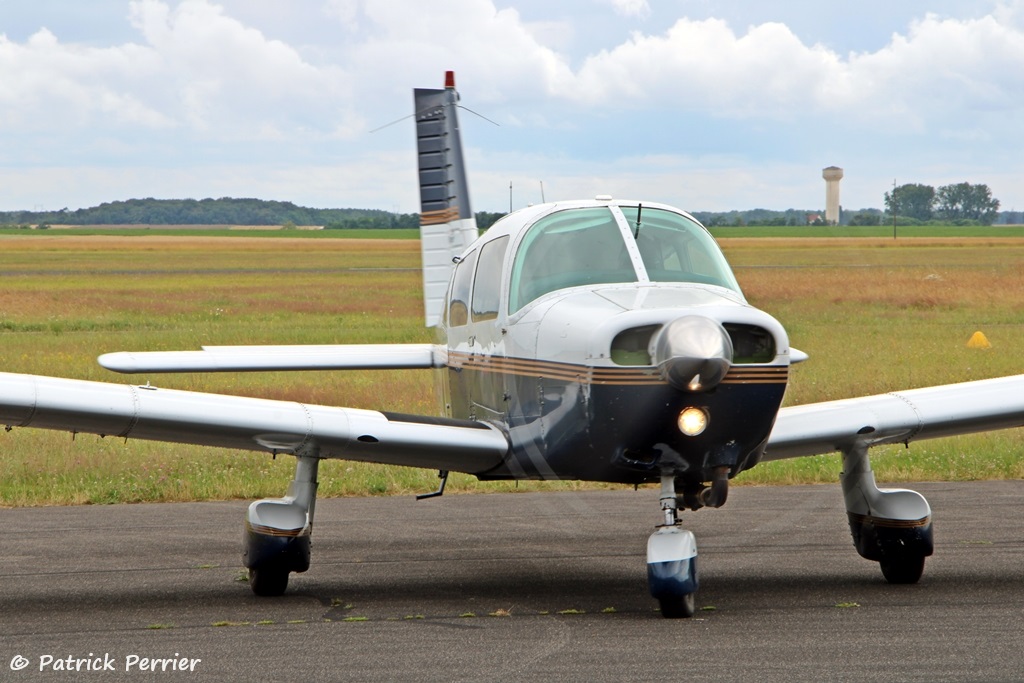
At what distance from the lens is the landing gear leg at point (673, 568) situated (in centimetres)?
690

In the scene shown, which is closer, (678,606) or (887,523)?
(678,606)

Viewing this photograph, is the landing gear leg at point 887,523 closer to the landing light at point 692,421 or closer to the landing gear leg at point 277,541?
the landing light at point 692,421

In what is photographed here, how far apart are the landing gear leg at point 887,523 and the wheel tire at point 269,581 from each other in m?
3.84

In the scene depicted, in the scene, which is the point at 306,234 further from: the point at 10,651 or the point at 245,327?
the point at 10,651

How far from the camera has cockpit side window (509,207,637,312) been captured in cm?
765

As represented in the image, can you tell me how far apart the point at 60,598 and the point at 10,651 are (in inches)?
60.1

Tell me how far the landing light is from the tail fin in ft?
21.7

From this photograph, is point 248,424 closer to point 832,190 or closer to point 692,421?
point 692,421

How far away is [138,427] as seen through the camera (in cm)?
785

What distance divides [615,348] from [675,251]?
1383 millimetres

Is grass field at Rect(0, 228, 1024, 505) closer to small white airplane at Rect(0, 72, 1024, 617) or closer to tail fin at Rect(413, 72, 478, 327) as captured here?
tail fin at Rect(413, 72, 478, 327)

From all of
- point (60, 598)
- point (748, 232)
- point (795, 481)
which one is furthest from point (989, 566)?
point (748, 232)

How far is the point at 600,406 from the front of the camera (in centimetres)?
679

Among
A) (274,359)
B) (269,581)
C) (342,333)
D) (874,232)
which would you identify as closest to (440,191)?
(274,359)
